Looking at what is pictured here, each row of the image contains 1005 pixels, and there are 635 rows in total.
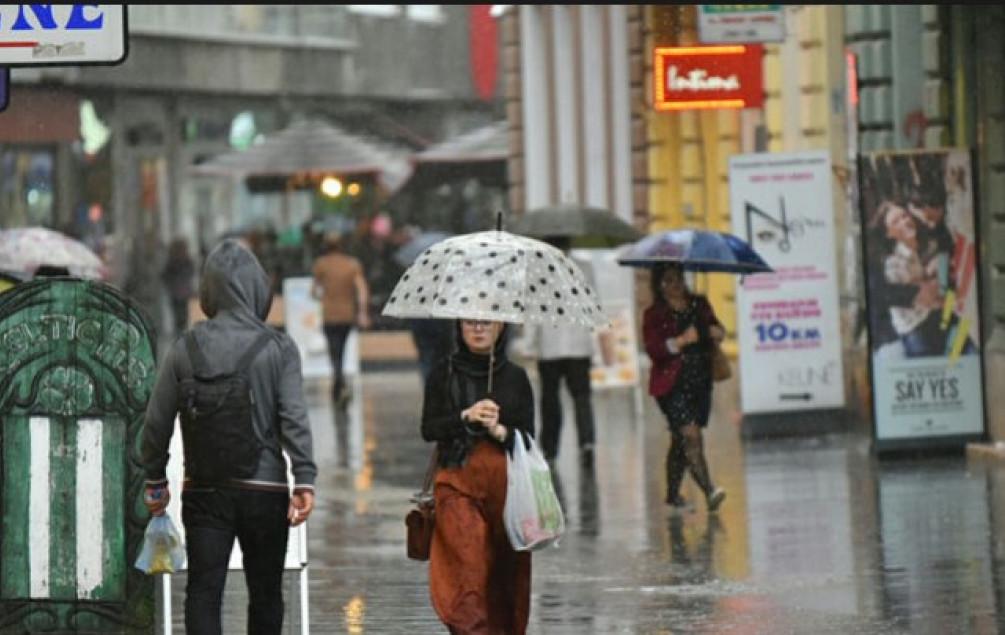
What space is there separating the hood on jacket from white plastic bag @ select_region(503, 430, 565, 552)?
1.08 meters

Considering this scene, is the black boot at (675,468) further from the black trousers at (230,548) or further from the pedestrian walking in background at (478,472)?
the black trousers at (230,548)

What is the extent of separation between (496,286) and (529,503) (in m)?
0.83

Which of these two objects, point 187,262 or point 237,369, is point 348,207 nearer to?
point 187,262

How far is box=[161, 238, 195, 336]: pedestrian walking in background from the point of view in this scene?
4756 cm

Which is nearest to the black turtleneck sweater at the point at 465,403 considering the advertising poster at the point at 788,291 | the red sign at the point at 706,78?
the advertising poster at the point at 788,291

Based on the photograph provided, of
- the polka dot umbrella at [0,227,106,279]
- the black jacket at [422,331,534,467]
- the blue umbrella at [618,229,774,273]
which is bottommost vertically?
the black jacket at [422,331,534,467]

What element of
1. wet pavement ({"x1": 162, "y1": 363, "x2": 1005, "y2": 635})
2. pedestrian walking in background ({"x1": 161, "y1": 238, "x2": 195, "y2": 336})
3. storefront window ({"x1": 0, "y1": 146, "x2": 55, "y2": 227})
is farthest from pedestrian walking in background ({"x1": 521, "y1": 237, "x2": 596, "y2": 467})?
storefront window ({"x1": 0, "y1": 146, "x2": 55, "y2": 227})

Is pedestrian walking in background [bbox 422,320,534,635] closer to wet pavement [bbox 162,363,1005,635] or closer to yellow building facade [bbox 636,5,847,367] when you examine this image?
wet pavement [bbox 162,363,1005,635]

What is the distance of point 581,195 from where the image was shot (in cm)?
3825

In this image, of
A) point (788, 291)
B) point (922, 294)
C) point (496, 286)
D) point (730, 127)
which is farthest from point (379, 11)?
point (496, 286)

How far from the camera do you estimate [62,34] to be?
41.1ft

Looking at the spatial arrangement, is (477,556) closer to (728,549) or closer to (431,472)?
(431,472)

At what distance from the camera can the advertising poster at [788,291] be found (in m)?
22.8

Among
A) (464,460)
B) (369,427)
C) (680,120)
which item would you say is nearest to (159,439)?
(464,460)
